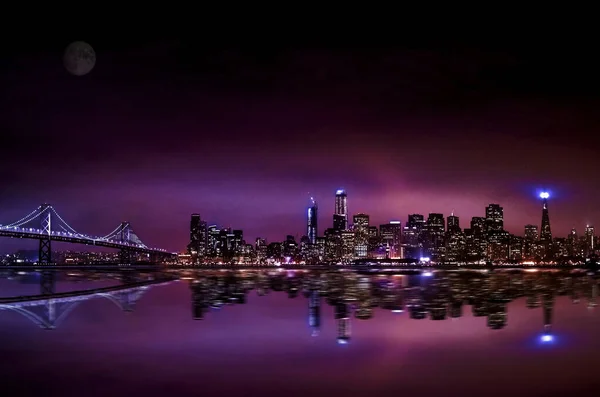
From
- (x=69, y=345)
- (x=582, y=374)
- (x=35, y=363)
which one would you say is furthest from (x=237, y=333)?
(x=582, y=374)

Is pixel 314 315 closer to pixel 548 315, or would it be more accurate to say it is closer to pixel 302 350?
pixel 302 350

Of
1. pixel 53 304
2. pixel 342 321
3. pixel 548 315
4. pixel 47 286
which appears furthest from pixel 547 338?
pixel 47 286

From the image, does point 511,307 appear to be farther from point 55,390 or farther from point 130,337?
point 55,390

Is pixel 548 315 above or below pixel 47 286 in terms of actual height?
below

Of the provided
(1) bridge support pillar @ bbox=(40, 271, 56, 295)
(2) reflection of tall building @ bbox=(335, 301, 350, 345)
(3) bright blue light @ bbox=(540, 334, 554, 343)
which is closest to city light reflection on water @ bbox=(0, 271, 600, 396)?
(2) reflection of tall building @ bbox=(335, 301, 350, 345)

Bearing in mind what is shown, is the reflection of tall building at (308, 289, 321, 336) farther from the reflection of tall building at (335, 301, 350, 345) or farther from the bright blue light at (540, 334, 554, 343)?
the bright blue light at (540, 334, 554, 343)

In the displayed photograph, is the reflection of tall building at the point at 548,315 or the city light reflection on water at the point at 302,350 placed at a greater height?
the city light reflection on water at the point at 302,350

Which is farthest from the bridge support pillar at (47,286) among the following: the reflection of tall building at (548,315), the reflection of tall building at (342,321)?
the reflection of tall building at (548,315)

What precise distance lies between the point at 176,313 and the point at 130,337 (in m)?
7.67

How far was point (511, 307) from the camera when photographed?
29.7 meters

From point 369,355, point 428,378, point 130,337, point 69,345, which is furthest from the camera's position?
point 130,337

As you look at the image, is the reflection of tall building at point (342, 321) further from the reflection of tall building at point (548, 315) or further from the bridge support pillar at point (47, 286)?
the bridge support pillar at point (47, 286)

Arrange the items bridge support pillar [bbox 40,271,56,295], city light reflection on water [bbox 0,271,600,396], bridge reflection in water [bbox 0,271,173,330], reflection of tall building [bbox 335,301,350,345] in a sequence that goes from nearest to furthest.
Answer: city light reflection on water [bbox 0,271,600,396] < reflection of tall building [bbox 335,301,350,345] < bridge reflection in water [bbox 0,271,173,330] < bridge support pillar [bbox 40,271,56,295]

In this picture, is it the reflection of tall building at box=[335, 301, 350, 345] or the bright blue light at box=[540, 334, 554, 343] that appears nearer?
the bright blue light at box=[540, 334, 554, 343]
